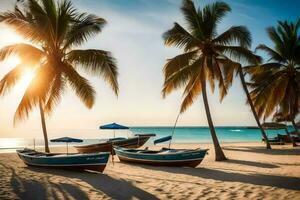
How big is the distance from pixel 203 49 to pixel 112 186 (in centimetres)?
1057

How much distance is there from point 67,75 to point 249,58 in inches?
416

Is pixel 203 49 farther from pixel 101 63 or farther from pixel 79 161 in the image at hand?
pixel 79 161

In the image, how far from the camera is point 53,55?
1564 cm

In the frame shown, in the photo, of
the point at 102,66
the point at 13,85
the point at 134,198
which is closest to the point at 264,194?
the point at 134,198

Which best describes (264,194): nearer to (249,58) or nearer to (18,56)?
(249,58)

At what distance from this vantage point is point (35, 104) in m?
14.9

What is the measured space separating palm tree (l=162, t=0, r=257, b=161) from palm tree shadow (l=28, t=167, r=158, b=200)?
7432 mm

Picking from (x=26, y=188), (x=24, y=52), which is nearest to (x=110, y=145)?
(x=24, y=52)

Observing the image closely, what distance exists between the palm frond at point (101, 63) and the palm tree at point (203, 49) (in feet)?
11.5

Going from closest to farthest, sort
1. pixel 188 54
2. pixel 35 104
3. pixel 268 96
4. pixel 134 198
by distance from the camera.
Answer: pixel 134 198 → pixel 35 104 → pixel 188 54 → pixel 268 96

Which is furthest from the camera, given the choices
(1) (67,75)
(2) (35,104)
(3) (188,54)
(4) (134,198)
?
(3) (188,54)

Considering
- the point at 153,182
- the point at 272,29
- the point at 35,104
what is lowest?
the point at 153,182

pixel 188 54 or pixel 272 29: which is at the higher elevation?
pixel 272 29

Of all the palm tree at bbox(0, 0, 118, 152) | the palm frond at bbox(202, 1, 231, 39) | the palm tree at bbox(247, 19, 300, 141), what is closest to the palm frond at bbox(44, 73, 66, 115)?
the palm tree at bbox(0, 0, 118, 152)
